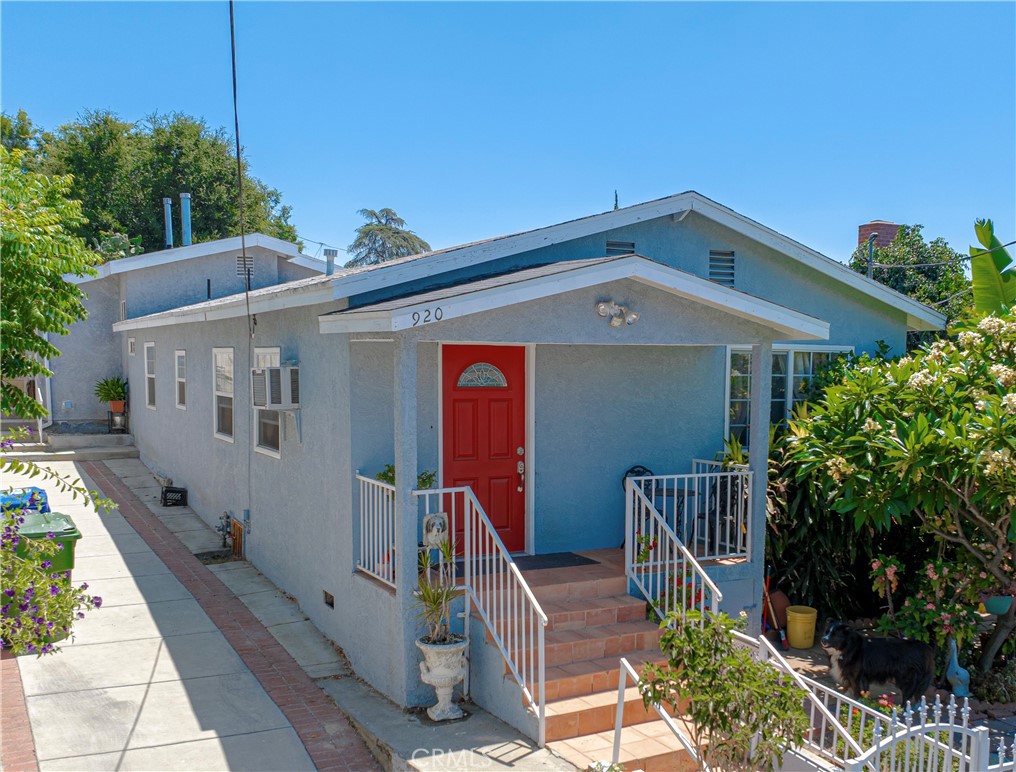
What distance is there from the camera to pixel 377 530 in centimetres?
727

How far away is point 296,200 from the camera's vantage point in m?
42.3

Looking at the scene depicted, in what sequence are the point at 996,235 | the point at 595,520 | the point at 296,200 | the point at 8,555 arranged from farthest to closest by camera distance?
the point at 296,200 → the point at 996,235 → the point at 595,520 → the point at 8,555

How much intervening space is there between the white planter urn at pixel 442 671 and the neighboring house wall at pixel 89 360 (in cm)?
1571

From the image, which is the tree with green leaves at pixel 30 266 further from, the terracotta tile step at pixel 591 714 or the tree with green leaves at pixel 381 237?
the tree with green leaves at pixel 381 237

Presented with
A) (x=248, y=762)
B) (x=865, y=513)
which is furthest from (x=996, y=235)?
(x=248, y=762)

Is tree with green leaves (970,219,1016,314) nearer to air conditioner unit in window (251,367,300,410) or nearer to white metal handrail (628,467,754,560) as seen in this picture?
white metal handrail (628,467,754,560)

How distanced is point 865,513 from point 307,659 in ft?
17.7

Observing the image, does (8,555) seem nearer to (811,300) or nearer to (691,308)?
(691,308)

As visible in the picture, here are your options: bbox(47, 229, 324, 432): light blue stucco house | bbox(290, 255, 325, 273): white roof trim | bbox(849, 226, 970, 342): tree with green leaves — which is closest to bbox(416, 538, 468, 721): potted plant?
bbox(47, 229, 324, 432): light blue stucco house

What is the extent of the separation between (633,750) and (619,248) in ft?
17.2

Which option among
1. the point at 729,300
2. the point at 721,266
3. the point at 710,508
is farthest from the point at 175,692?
the point at 721,266

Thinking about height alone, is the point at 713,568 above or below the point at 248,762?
above

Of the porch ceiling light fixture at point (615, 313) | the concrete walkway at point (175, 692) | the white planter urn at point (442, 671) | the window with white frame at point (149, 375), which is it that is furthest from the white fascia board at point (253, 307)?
the concrete walkway at point (175, 692)

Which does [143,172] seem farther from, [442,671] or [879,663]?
[879,663]
